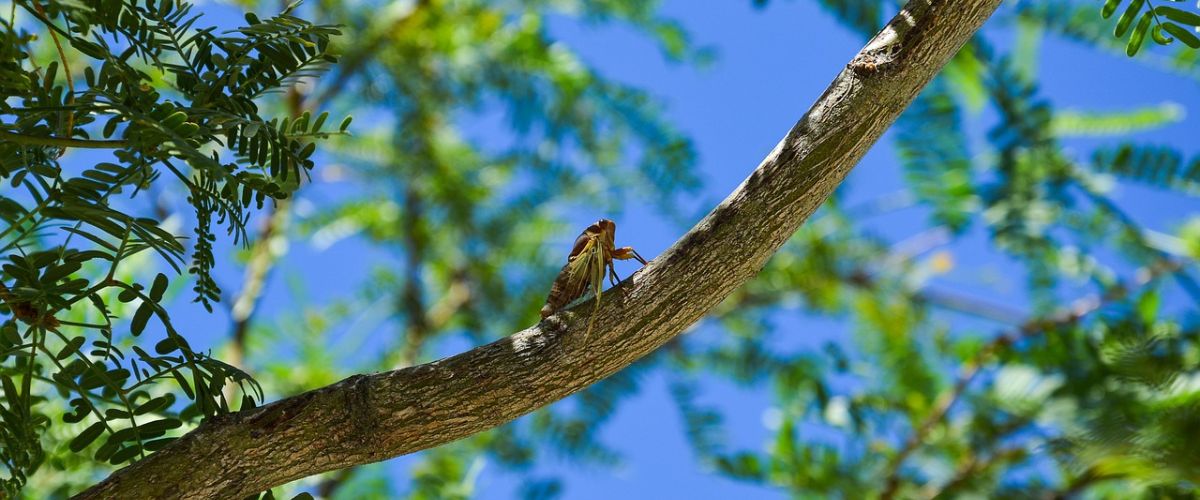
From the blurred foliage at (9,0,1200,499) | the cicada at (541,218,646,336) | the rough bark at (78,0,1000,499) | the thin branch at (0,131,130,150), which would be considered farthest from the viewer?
the blurred foliage at (9,0,1200,499)

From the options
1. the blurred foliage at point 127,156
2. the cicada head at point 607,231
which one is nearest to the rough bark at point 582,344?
the blurred foliage at point 127,156

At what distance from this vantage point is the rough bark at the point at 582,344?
0.88 meters

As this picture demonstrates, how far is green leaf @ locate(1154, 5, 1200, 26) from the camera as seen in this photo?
0.87m

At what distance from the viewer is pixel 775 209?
88cm

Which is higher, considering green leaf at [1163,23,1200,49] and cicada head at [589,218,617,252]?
cicada head at [589,218,617,252]

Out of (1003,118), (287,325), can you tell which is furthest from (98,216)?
(287,325)

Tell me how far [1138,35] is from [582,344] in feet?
1.58

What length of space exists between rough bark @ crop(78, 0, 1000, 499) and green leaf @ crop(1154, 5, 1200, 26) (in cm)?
12

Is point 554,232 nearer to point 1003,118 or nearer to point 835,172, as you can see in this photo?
point 1003,118

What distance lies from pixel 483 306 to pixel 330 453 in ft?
7.05

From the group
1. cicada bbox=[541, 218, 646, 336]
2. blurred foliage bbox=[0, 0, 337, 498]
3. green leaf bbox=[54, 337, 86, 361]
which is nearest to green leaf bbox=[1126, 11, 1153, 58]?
cicada bbox=[541, 218, 646, 336]

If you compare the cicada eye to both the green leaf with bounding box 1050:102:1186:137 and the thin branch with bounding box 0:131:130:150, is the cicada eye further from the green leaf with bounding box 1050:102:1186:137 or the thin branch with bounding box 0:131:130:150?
the green leaf with bounding box 1050:102:1186:137

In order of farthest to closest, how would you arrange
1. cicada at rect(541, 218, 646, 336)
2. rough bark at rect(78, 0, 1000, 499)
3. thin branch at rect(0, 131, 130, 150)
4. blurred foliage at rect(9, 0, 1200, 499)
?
blurred foliage at rect(9, 0, 1200, 499), cicada at rect(541, 218, 646, 336), rough bark at rect(78, 0, 1000, 499), thin branch at rect(0, 131, 130, 150)

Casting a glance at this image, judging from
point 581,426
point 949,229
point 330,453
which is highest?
point 949,229
